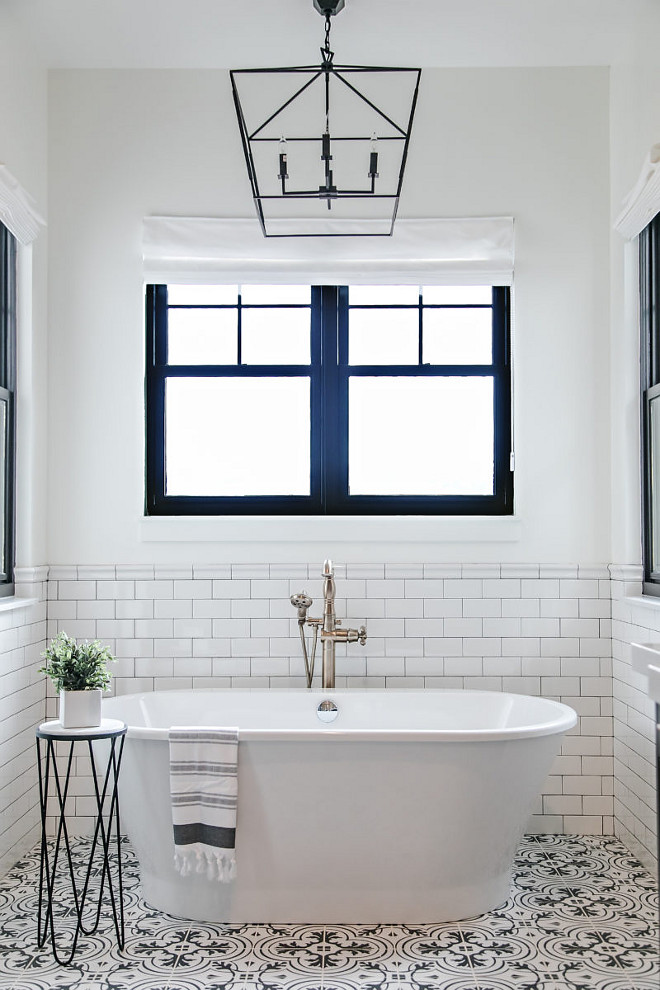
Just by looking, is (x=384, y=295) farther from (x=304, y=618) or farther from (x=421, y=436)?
(x=304, y=618)

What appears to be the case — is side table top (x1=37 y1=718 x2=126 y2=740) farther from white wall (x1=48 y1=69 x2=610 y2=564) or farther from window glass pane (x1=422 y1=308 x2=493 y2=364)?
window glass pane (x1=422 y1=308 x2=493 y2=364)

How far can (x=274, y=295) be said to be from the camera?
3791mm

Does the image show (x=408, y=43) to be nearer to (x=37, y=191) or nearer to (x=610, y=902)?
(x=37, y=191)

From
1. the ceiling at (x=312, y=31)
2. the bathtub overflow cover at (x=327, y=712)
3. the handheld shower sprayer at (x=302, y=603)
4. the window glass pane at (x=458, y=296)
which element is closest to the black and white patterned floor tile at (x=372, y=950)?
the bathtub overflow cover at (x=327, y=712)

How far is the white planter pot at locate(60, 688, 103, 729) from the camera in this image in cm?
268

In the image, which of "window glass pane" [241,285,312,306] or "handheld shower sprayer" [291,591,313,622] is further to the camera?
"window glass pane" [241,285,312,306]

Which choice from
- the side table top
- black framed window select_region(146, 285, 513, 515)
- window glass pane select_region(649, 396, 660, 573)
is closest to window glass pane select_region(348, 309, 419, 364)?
black framed window select_region(146, 285, 513, 515)

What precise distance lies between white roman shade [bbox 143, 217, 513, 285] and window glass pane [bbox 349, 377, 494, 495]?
46 centimetres

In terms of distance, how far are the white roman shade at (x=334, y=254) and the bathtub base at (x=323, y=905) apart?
94.0 inches

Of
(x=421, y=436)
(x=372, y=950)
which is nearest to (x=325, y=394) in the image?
(x=421, y=436)

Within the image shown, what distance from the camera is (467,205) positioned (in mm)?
3723

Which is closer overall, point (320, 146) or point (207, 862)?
point (207, 862)

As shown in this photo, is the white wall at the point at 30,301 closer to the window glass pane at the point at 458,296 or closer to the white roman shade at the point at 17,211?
the white roman shade at the point at 17,211

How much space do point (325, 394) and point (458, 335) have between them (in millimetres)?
648
